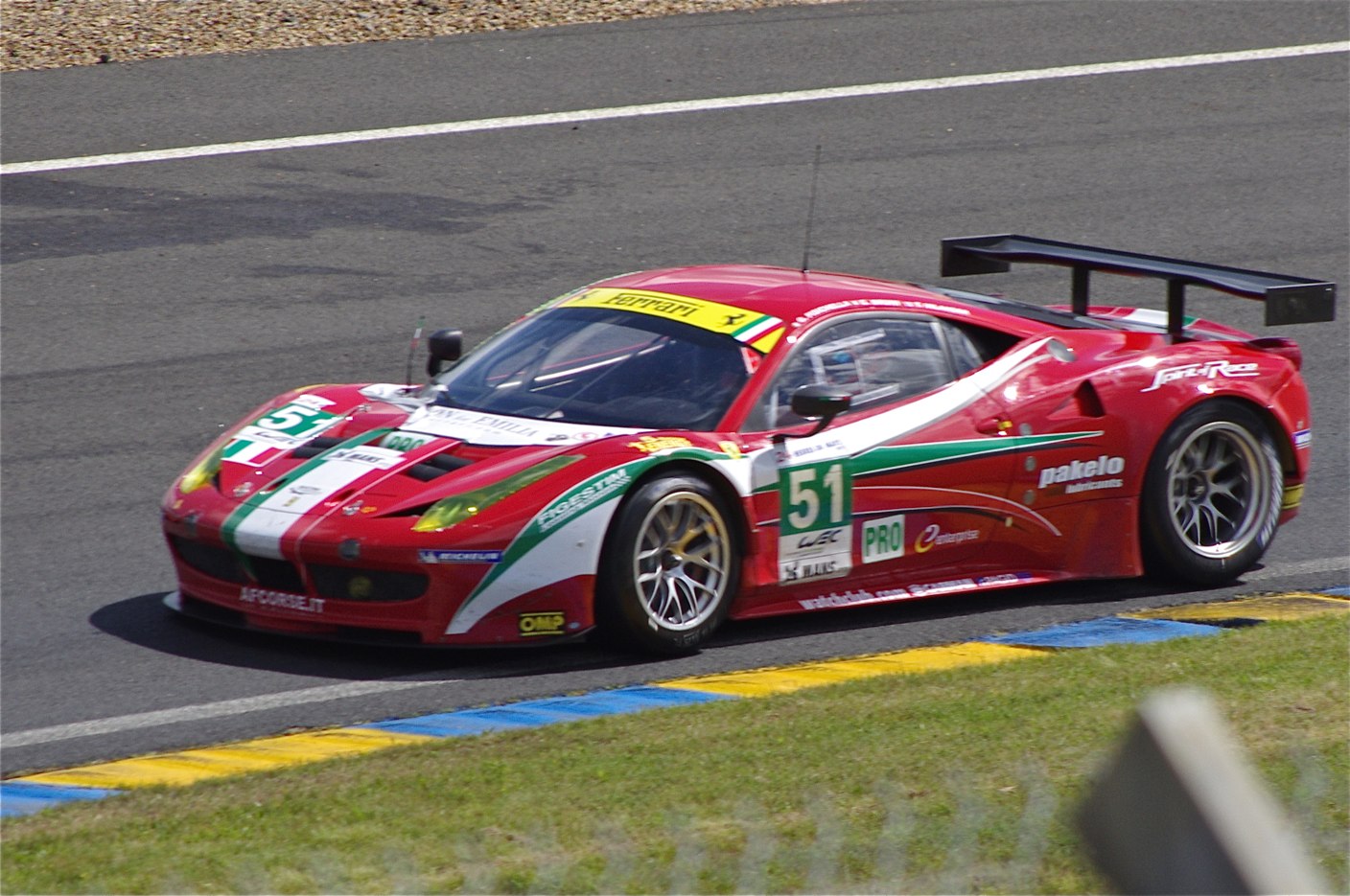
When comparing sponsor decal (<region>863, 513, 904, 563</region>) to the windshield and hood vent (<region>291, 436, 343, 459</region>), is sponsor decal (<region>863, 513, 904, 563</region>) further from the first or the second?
hood vent (<region>291, 436, 343, 459</region>)

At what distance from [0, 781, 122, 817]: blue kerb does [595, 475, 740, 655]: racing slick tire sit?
6.10 ft

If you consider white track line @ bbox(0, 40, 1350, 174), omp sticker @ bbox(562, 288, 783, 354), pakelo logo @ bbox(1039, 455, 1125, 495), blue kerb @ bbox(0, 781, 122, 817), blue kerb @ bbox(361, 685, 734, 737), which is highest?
white track line @ bbox(0, 40, 1350, 174)

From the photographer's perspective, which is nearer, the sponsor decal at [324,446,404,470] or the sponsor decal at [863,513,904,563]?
the sponsor decal at [324,446,404,470]

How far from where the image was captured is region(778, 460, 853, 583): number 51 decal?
6.88 meters

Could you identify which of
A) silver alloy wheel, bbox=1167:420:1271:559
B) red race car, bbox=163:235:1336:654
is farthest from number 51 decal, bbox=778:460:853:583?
silver alloy wheel, bbox=1167:420:1271:559

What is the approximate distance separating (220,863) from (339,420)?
297 centimetres

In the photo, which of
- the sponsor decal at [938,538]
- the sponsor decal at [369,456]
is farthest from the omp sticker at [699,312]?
the sponsor decal at [369,456]

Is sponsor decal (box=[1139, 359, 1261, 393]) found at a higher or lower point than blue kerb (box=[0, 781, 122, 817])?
higher

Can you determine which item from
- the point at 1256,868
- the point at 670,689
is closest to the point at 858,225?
the point at 670,689

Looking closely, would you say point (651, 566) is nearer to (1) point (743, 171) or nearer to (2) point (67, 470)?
(2) point (67, 470)

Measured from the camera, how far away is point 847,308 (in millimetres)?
7383

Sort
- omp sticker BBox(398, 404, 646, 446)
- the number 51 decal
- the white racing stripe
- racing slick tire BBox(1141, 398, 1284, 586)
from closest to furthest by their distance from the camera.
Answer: the white racing stripe, omp sticker BBox(398, 404, 646, 446), the number 51 decal, racing slick tire BBox(1141, 398, 1284, 586)

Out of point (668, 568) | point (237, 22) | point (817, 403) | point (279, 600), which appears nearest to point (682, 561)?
point (668, 568)

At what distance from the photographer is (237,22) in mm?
15391
